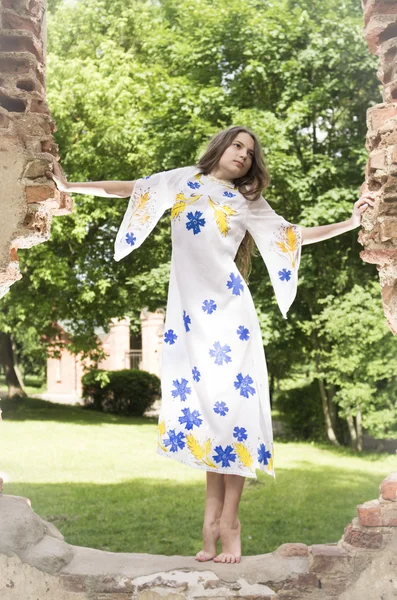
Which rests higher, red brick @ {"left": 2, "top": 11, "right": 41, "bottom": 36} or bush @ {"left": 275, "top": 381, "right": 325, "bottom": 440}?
red brick @ {"left": 2, "top": 11, "right": 41, "bottom": 36}

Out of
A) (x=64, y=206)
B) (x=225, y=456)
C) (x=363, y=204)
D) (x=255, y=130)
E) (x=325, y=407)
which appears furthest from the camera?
(x=325, y=407)

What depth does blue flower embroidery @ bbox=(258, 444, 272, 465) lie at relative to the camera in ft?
9.84

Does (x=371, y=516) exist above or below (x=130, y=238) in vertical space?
below

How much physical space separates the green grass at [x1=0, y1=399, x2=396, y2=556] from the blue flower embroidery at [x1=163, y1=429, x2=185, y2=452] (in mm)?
2758

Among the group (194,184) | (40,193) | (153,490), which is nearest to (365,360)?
→ (153,490)

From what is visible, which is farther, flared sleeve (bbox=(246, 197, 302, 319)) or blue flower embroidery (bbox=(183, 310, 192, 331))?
Answer: flared sleeve (bbox=(246, 197, 302, 319))

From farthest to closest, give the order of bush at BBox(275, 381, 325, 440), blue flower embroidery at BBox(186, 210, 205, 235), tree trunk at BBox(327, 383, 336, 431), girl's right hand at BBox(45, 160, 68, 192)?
bush at BBox(275, 381, 325, 440) → tree trunk at BBox(327, 383, 336, 431) → girl's right hand at BBox(45, 160, 68, 192) → blue flower embroidery at BBox(186, 210, 205, 235)

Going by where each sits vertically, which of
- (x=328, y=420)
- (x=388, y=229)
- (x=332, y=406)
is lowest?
(x=328, y=420)

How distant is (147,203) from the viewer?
3.26 metres

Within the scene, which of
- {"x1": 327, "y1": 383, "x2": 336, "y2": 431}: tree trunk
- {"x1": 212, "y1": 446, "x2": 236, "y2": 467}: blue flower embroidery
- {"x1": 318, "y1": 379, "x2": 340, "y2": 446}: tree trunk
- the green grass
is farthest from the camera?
{"x1": 327, "y1": 383, "x2": 336, "y2": 431}: tree trunk

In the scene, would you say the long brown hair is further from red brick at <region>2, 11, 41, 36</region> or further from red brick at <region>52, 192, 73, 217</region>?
red brick at <region>2, 11, 41, 36</region>

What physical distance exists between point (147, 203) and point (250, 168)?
522mm

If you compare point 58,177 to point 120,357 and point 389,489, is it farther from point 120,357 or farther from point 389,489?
point 120,357

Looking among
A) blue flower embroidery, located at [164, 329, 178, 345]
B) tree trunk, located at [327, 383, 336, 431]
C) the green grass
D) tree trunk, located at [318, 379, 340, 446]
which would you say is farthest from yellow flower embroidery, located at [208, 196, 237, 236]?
tree trunk, located at [327, 383, 336, 431]
